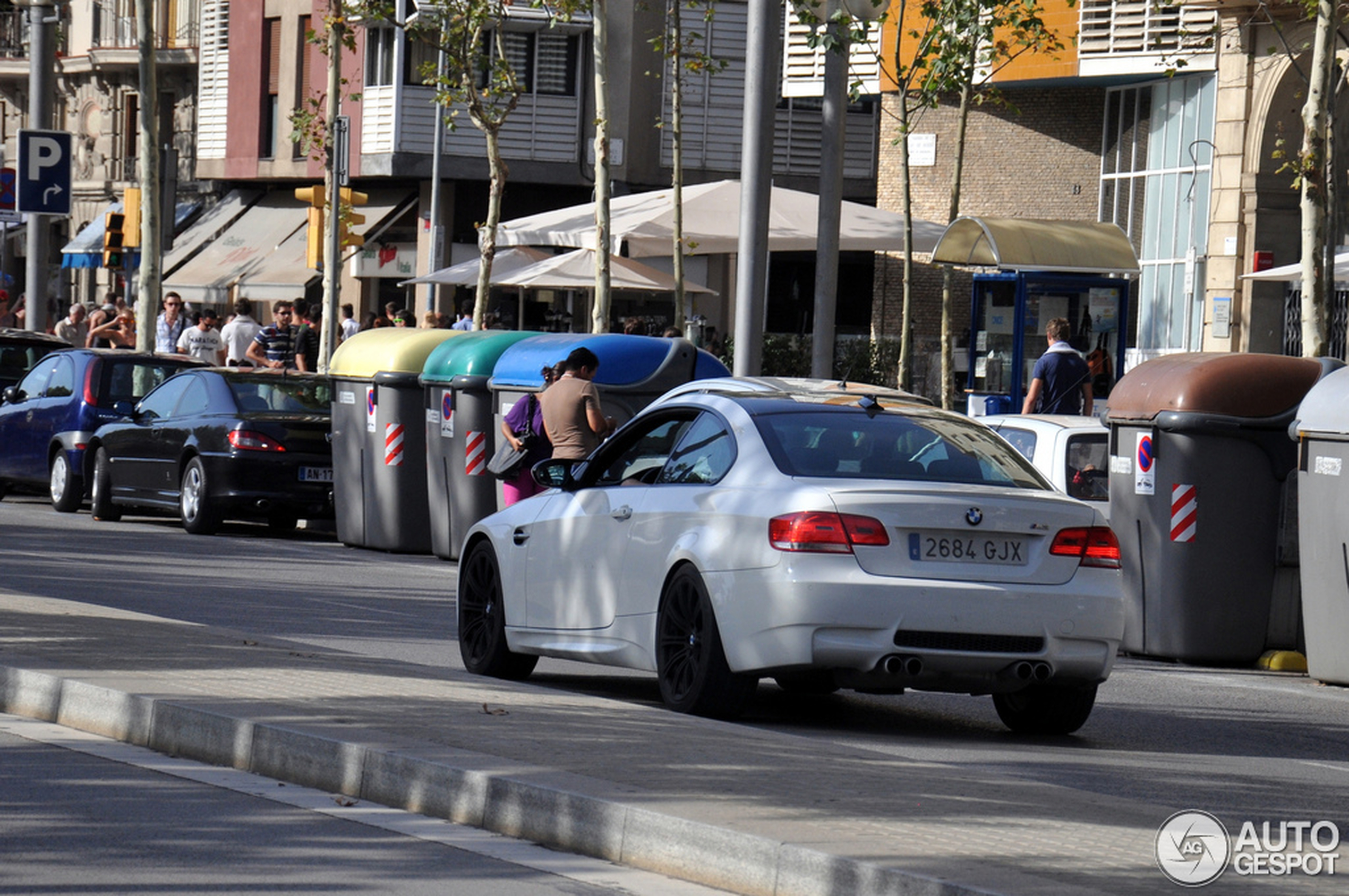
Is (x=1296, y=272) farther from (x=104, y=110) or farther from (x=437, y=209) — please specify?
(x=104, y=110)

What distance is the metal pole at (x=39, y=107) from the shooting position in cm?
3080

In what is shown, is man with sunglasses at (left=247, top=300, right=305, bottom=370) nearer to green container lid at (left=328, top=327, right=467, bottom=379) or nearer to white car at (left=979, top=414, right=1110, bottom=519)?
green container lid at (left=328, top=327, right=467, bottom=379)

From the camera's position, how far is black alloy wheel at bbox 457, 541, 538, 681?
11.1 metres

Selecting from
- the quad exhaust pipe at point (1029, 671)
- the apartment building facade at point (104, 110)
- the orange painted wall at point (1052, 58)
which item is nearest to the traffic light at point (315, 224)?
the orange painted wall at point (1052, 58)

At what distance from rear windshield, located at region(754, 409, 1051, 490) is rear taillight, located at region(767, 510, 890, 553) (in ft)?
1.24

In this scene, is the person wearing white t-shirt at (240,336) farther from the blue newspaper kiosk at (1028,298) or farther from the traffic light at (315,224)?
the blue newspaper kiosk at (1028,298)

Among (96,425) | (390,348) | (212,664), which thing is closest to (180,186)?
(96,425)

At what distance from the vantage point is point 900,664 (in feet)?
29.8

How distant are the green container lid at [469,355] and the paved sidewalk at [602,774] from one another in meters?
8.09

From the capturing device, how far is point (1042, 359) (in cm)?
1956

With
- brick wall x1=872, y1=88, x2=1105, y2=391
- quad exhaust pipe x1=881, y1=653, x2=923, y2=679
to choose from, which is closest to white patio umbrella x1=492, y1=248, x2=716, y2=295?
brick wall x1=872, y1=88, x2=1105, y2=391

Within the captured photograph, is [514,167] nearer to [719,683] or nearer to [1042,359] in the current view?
[1042,359]

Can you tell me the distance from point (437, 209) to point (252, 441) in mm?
23710

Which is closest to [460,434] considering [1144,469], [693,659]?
[1144,469]
